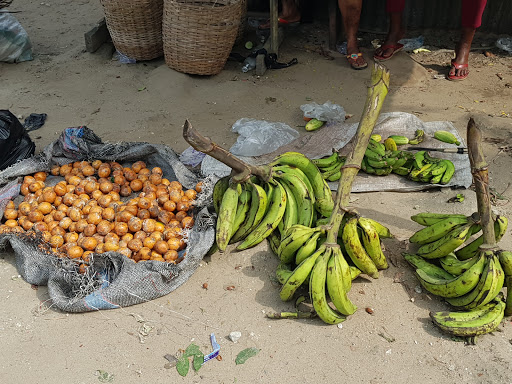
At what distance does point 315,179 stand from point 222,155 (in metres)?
0.90

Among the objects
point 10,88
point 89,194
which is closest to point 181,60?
point 10,88

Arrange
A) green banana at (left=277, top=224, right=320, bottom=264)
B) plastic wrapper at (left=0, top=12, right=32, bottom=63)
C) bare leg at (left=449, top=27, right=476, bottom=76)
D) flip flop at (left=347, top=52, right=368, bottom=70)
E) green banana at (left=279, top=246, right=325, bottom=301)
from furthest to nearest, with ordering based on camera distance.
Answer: plastic wrapper at (left=0, top=12, right=32, bottom=63)
flip flop at (left=347, top=52, right=368, bottom=70)
bare leg at (left=449, top=27, right=476, bottom=76)
green banana at (left=277, top=224, right=320, bottom=264)
green banana at (left=279, top=246, right=325, bottom=301)

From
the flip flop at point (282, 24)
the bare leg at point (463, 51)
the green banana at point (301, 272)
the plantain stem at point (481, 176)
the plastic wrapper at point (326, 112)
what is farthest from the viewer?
the flip flop at point (282, 24)

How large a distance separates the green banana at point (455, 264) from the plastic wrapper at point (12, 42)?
5603 mm

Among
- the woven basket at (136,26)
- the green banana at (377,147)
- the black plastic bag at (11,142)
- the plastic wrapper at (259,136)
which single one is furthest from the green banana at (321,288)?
the woven basket at (136,26)

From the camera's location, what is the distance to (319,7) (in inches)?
279

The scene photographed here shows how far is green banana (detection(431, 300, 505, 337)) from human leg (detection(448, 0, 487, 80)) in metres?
3.63

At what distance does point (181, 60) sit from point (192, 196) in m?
2.53

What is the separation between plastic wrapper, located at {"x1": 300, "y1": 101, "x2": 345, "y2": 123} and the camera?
4754 mm

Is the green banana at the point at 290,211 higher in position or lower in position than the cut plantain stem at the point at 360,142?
lower

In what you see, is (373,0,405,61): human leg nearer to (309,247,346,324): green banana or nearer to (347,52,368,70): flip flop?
(347,52,368,70): flip flop

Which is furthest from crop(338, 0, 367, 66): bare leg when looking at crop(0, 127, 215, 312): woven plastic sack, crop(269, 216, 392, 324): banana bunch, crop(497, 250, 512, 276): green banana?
crop(497, 250, 512, 276): green banana

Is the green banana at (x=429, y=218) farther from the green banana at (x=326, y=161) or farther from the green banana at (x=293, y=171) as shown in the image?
the green banana at (x=326, y=161)

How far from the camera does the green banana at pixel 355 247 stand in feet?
9.25
